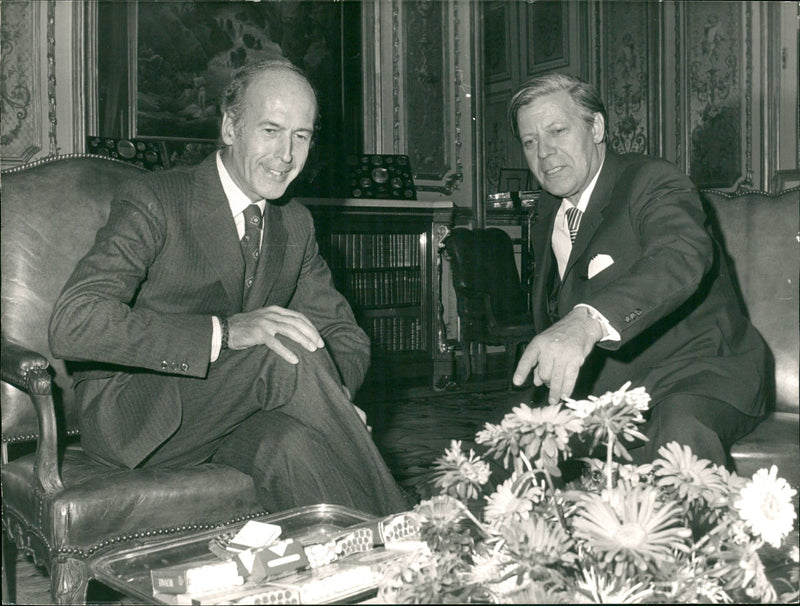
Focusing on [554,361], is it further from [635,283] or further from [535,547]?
[535,547]

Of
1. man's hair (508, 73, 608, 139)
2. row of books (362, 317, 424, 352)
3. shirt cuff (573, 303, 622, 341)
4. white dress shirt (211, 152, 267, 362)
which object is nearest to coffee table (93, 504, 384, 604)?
shirt cuff (573, 303, 622, 341)

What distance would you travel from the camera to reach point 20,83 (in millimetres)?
4676

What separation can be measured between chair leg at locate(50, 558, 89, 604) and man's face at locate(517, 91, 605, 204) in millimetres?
1458

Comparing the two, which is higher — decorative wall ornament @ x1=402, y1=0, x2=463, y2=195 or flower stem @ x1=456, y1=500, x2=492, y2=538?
decorative wall ornament @ x1=402, y1=0, x2=463, y2=195

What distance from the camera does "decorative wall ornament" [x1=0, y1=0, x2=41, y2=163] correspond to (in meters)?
4.62

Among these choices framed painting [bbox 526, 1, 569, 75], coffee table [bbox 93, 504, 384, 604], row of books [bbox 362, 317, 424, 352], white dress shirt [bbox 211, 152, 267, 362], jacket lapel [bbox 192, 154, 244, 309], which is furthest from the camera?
framed painting [bbox 526, 1, 569, 75]

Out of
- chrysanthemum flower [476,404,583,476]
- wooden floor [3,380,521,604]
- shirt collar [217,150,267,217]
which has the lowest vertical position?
wooden floor [3,380,521,604]

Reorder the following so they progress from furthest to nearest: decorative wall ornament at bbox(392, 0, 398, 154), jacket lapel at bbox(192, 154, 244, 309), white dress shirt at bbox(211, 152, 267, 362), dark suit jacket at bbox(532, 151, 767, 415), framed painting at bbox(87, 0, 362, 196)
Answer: decorative wall ornament at bbox(392, 0, 398, 154) → framed painting at bbox(87, 0, 362, 196) → white dress shirt at bbox(211, 152, 267, 362) → jacket lapel at bbox(192, 154, 244, 309) → dark suit jacket at bbox(532, 151, 767, 415)

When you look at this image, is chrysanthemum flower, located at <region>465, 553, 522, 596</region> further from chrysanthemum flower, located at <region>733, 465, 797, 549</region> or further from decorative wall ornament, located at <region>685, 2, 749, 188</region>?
decorative wall ornament, located at <region>685, 2, 749, 188</region>

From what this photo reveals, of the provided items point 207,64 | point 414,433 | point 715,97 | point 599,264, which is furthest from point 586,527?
point 715,97

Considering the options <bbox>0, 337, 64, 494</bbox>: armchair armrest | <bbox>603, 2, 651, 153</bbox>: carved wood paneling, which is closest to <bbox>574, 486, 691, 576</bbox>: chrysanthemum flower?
<bbox>0, 337, 64, 494</bbox>: armchair armrest

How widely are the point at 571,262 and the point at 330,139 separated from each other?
3782 mm

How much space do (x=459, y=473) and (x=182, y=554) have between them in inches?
24.5

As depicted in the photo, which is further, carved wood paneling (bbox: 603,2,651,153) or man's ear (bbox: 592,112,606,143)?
carved wood paneling (bbox: 603,2,651,153)
